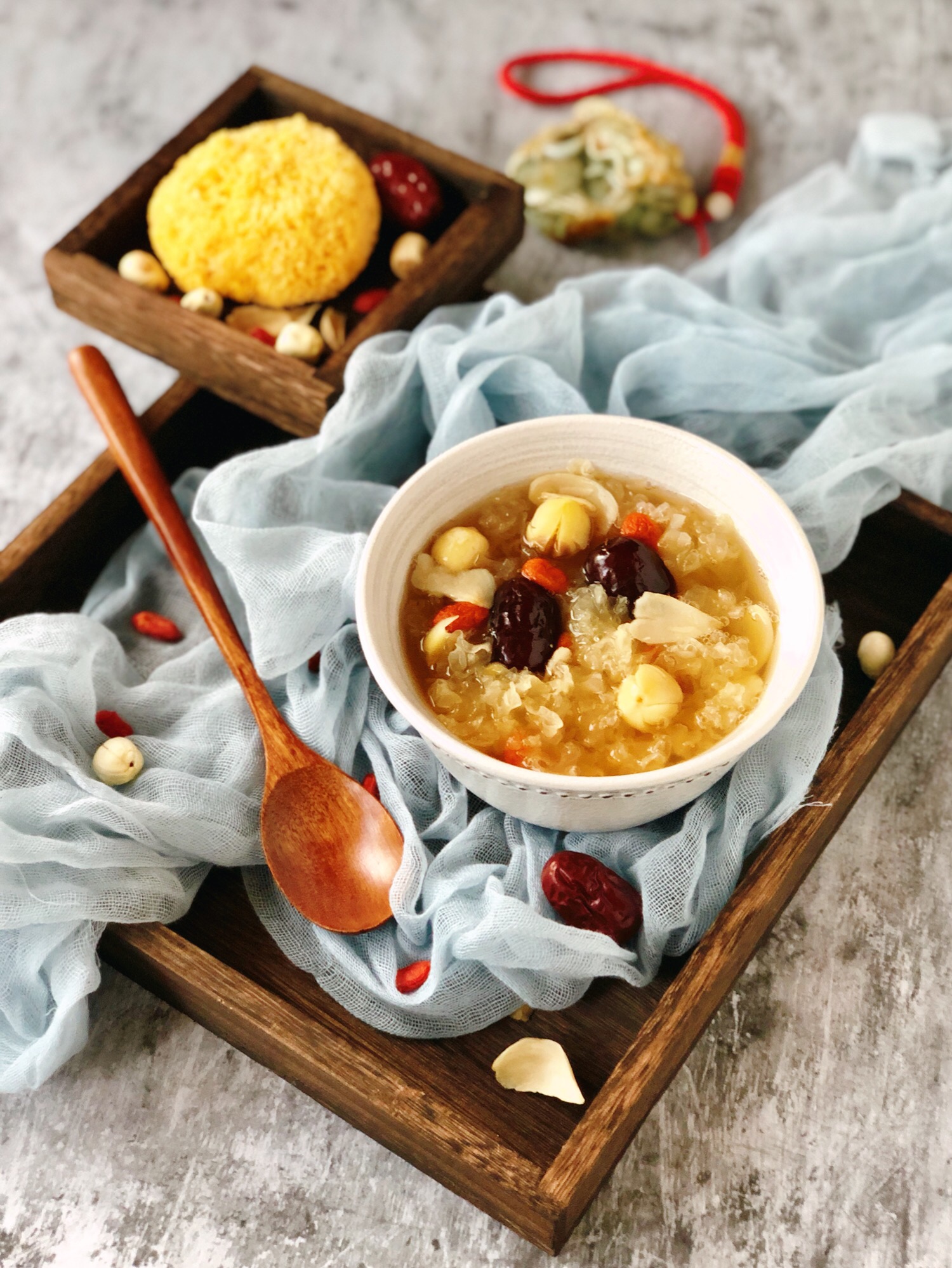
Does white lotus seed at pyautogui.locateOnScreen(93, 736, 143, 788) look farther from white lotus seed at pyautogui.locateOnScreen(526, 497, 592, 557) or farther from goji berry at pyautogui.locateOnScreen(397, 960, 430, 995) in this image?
white lotus seed at pyautogui.locateOnScreen(526, 497, 592, 557)

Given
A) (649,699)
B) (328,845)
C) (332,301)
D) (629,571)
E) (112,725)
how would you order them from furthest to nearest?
(332,301) → (112,725) → (328,845) → (629,571) → (649,699)

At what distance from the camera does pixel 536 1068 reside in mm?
1718

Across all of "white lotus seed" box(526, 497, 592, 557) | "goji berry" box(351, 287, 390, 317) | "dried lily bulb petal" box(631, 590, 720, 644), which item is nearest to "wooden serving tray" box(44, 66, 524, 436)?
"goji berry" box(351, 287, 390, 317)

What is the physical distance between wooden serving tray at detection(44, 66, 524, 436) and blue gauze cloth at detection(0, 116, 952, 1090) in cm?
11

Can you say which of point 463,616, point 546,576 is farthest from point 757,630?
point 463,616

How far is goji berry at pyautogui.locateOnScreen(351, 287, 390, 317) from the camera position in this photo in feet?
7.87

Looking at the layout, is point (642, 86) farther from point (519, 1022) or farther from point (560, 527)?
point (519, 1022)

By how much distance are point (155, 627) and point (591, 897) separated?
93cm

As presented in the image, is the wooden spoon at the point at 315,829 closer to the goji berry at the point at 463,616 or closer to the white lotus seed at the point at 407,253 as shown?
the goji berry at the point at 463,616

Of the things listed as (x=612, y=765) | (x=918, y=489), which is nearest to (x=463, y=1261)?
(x=612, y=765)

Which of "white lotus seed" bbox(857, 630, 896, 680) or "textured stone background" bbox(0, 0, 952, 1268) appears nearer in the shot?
"textured stone background" bbox(0, 0, 952, 1268)

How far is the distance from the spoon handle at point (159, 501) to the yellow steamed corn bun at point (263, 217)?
33cm

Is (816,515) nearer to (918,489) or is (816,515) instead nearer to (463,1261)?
(918,489)

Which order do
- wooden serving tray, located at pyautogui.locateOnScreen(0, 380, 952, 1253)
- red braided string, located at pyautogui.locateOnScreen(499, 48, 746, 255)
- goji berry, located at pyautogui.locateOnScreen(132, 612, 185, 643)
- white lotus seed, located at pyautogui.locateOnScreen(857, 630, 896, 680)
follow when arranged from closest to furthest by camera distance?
wooden serving tray, located at pyautogui.locateOnScreen(0, 380, 952, 1253), white lotus seed, located at pyautogui.locateOnScreen(857, 630, 896, 680), goji berry, located at pyautogui.locateOnScreen(132, 612, 185, 643), red braided string, located at pyautogui.locateOnScreen(499, 48, 746, 255)
